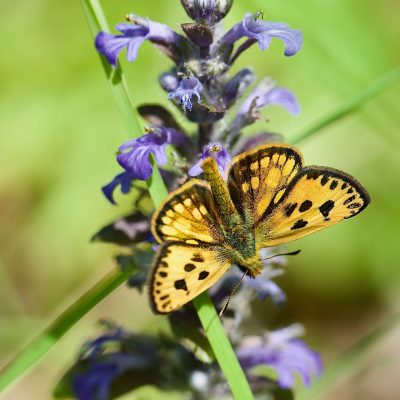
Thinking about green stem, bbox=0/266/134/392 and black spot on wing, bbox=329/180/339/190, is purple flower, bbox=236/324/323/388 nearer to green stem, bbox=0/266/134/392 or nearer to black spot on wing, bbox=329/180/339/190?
green stem, bbox=0/266/134/392

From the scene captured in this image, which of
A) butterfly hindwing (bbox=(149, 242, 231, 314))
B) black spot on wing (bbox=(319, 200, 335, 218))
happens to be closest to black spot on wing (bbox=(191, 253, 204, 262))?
butterfly hindwing (bbox=(149, 242, 231, 314))

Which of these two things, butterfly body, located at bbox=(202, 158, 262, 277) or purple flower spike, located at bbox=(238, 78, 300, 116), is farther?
purple flower spike, located at bbox=(238, 78, 300, 116)

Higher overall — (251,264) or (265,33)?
(265,33)

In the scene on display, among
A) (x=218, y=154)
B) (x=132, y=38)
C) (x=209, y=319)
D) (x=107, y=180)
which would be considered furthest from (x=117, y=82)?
(x=107, y=180)

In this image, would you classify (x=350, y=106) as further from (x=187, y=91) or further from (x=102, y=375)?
(x=102, y=375)

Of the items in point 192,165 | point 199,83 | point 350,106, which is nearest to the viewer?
point 199,83

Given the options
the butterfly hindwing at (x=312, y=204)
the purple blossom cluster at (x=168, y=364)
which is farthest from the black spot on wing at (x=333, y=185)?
the purple blossom cluster at (x=168, y=364)
